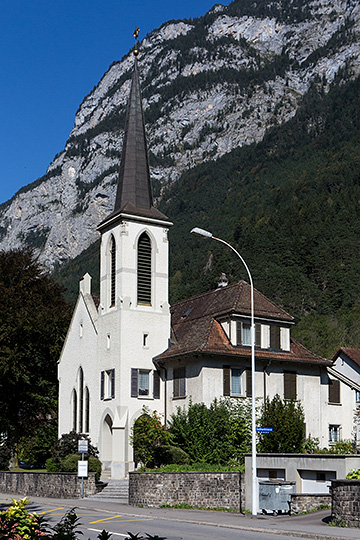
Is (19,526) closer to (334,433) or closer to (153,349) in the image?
(153,349)

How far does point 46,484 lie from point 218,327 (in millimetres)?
12156

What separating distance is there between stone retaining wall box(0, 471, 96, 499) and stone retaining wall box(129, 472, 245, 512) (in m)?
4.94

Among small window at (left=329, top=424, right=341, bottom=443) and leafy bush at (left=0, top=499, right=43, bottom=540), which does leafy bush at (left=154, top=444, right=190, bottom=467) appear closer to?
small window at (left=329, top=424, right=341, bottom=443)

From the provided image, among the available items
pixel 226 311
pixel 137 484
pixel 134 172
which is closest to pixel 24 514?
pixel 137 484

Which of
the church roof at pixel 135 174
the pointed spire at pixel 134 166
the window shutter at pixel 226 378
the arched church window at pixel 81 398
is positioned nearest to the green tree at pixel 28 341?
the arched church window at pixel 81 398

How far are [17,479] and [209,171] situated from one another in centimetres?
15136

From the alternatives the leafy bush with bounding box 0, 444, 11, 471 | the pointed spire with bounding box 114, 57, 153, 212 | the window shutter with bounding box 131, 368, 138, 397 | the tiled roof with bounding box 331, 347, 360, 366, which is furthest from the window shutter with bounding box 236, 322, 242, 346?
the tiled roof with bounding box 331, 347, 360, 366

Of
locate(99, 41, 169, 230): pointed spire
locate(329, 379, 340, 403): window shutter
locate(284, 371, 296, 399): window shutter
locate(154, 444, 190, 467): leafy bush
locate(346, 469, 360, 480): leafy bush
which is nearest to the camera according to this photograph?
locate(346, 469, 360, 480): leafy bush

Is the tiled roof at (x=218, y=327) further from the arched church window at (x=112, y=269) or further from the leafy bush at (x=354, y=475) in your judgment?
the leafy bush at (x=354, y=475)

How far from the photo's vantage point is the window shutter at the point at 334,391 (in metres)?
43.2

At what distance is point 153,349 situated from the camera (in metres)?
40.9

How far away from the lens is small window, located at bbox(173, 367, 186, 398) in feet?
127

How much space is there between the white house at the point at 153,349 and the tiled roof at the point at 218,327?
83mm

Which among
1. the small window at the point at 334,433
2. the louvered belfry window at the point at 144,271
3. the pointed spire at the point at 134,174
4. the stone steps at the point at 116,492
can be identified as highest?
the pointed spire at the point at 134,174
